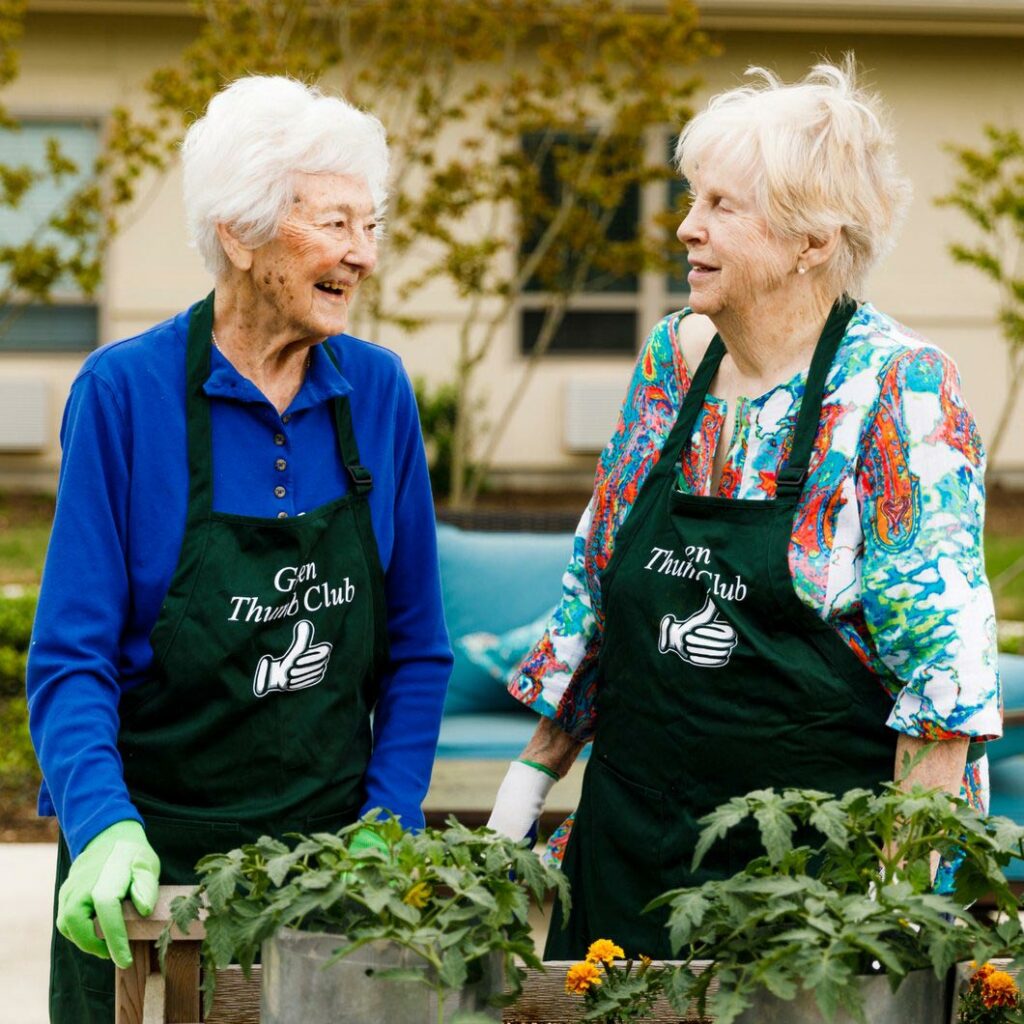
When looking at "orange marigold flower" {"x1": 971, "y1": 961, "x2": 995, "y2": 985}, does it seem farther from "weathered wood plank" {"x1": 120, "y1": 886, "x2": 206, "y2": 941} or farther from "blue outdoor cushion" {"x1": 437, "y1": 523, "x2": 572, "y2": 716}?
"blue outdoor cushion" {"x1": 437, "y1": 523, "x2": 572, "y2": 716}

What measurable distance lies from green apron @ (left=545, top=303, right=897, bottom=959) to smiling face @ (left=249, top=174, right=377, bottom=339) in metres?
0.49

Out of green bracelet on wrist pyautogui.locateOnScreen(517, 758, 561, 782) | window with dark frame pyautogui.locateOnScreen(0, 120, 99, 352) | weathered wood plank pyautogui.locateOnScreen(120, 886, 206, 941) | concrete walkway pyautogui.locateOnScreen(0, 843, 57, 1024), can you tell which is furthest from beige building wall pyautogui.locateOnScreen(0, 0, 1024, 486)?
weathered wood plank pyautogui.locateOnScreen(120, 886, 206, 941)

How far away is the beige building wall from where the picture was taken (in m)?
11.2

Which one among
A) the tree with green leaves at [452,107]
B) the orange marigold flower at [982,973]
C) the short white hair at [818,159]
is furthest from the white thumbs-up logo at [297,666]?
the tree with green leaves at [452,107]

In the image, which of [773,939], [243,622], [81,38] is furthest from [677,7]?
[773,939]

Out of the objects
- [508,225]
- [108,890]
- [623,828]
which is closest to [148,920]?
[108,890]

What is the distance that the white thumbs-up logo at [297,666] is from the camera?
200cm

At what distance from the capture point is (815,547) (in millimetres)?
2014

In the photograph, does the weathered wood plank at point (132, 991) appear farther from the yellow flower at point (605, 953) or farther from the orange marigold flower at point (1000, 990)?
the orange marigold flower at point (1000, 990)

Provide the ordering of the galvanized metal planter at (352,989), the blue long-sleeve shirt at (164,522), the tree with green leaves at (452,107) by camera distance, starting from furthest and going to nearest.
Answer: the tree with green leaves at (452,107), the blue long-sleeve shirt at (164,522), the galvanized metal planter at (352,989)

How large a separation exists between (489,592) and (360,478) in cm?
291

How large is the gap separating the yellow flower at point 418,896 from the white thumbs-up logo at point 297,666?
66cm

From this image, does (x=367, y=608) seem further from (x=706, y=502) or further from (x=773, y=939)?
(x=773, y=939)

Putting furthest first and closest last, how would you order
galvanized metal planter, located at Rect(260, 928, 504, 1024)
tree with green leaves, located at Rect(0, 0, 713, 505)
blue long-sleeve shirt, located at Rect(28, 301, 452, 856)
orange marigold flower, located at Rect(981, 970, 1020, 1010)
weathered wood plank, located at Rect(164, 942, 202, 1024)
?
1. tree with green leaves, located at Rect(0, 0, 713, 505)
2. blue long-sleeve shirt, located at Rect(28, 301, 452, 856)
3. weathered wood plank, located at Rect(164, 942, 202, 1024)
4. orange marigold flower, located at Rect(981, 970, 1020, 1010)
5. galvanized metal planter, located at Rect(260, 928, 504, 1024)
